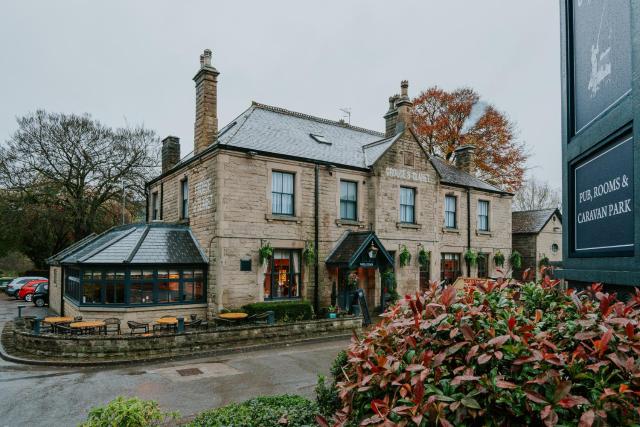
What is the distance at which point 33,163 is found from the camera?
105ft

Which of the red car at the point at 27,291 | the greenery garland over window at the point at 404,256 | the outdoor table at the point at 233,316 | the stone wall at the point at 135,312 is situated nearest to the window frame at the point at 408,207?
the greenery garland over window at the point at 404,256

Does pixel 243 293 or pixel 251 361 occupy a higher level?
pixel 243 293

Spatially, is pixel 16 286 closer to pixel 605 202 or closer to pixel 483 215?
pixel 483 215

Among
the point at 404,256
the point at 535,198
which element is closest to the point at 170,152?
the point at 404,256

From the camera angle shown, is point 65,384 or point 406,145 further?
point 406,145

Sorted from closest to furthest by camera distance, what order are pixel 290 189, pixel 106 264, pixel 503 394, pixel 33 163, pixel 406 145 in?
1. pixel 503 394
2. pixel 106 264
3. pixel 290 189
4. pixel 406 145
5. pixel 33 163

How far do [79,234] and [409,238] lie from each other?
28.9 metres

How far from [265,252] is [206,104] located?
714cm

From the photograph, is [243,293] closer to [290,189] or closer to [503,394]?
[290,189]

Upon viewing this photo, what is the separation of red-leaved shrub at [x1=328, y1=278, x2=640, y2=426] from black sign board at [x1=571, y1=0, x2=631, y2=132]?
2.16m

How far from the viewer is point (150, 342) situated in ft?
41.9

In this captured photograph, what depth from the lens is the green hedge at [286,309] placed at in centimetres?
1628

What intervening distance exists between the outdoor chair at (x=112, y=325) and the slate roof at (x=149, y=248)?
7.04 feet

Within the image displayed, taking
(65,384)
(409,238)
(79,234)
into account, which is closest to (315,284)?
(409,238)
